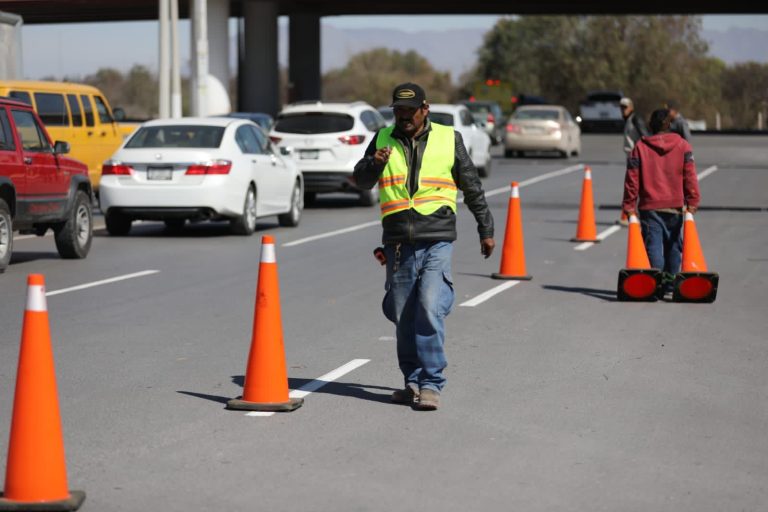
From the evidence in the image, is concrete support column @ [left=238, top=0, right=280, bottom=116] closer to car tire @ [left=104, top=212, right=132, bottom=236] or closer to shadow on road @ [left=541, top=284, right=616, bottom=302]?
car tire @ [left=104, top=212, right=132, bottom=236]

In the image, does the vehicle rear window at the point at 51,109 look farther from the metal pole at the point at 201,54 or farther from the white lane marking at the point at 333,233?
the metal pole at the point at 201,54

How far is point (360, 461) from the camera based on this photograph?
7.13 metres

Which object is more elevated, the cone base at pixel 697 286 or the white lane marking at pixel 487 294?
the cone base at pixel 697 286

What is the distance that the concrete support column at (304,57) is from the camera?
71.8m

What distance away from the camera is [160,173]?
20.3m

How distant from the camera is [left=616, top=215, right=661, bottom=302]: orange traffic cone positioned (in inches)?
531

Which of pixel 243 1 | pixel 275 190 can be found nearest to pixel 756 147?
pixel 243 1

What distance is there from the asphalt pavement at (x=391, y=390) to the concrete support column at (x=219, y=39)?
4231 centimetres

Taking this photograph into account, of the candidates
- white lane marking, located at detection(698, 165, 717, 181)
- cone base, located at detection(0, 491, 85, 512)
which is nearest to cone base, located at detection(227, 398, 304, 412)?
cone base, located at detection(0, 491, 85, 512)

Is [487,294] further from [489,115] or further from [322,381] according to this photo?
[489,115]

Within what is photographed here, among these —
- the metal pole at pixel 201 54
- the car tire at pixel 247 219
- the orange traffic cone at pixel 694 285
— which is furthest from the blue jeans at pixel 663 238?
the metal pole at pixel 201 54

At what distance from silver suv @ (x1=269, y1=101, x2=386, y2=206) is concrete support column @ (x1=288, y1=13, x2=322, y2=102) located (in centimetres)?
4407

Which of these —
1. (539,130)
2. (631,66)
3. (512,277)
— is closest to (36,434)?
(512,277)

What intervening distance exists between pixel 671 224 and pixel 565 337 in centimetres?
258
